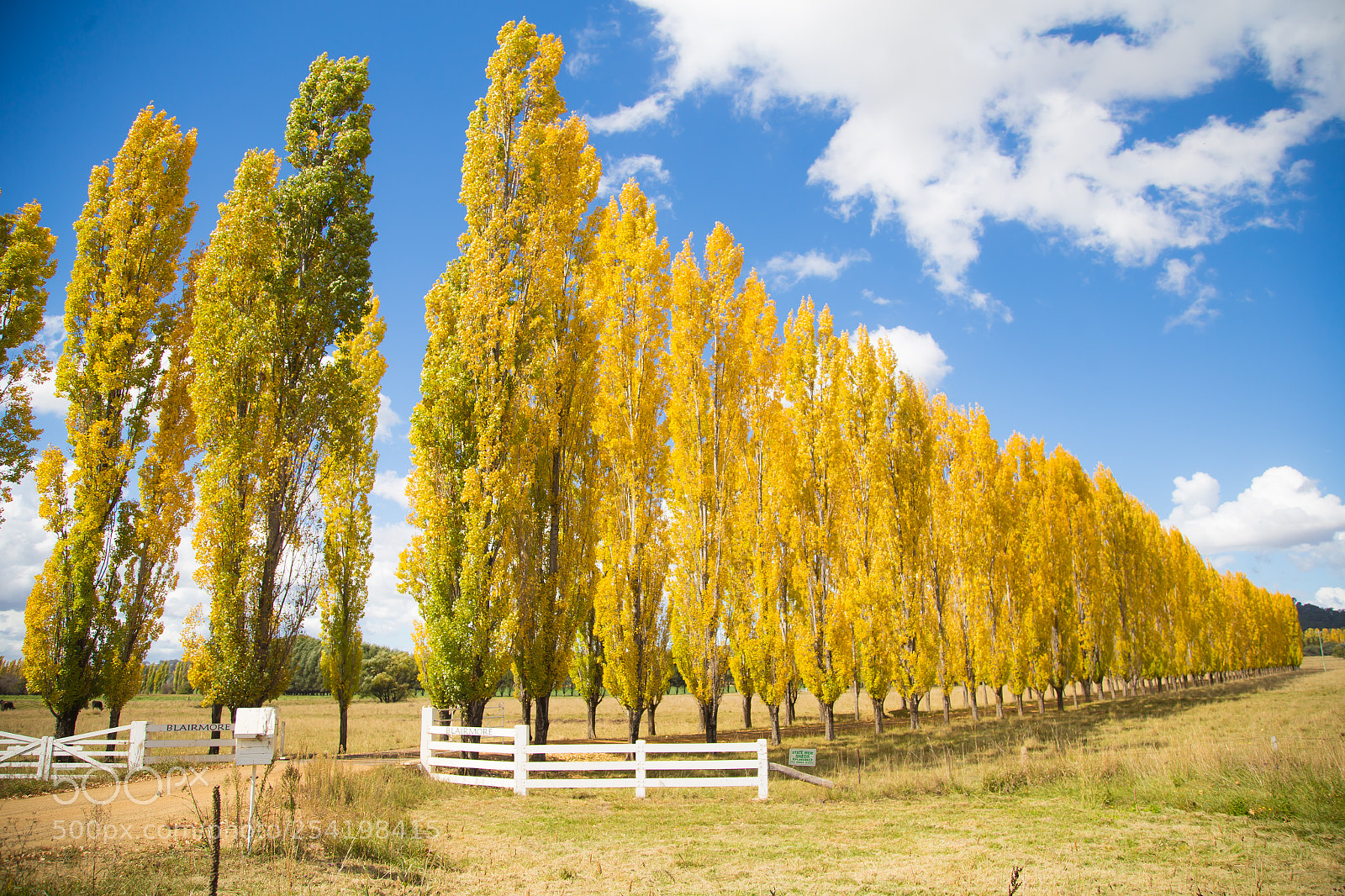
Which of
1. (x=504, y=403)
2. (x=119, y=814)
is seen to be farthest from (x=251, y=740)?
(x=504, y=403)

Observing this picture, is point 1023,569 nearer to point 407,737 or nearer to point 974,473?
point 974,473

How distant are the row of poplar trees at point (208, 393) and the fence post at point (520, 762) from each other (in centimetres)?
603

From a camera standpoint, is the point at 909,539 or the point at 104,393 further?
the point at 909,539

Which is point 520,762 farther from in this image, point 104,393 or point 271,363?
point 104,393

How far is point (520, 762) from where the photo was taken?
38.0 feet

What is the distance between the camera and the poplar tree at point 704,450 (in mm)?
15125

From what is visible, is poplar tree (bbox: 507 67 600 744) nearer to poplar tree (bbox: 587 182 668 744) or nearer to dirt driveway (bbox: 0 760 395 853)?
poplar tree (bbox: 587 182 668 744)

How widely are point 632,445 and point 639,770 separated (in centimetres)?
737

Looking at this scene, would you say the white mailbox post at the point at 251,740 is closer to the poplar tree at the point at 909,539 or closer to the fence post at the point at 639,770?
the fence post at the point at 639,770

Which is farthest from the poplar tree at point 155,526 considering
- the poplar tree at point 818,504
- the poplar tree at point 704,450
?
the poplar tree at point 818,504

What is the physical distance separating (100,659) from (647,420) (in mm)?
13596

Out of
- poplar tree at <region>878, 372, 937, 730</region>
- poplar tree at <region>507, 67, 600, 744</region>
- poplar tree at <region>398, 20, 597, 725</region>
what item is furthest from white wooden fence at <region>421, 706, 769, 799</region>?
poplar tree at <region>878, 372, 937, 730</region>

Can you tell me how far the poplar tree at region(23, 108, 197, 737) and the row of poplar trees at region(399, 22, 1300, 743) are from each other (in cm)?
727

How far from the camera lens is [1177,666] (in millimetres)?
40312
